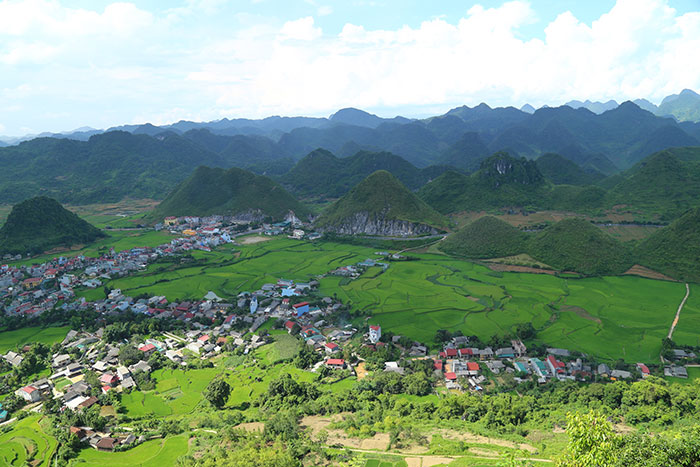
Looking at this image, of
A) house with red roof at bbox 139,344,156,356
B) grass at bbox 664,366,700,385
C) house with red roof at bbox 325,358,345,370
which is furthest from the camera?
house with red roof at bbox 139,344,156,356

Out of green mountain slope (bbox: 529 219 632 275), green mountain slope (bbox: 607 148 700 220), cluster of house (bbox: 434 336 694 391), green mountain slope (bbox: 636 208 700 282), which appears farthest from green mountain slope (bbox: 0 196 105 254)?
green mountain slope (bbox: 607 148 700 220)

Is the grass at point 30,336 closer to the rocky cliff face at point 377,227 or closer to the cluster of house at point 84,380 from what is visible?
the cluster of house at point 84,380

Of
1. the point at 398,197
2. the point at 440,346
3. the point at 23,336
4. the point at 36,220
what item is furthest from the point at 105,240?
the point at 440,346

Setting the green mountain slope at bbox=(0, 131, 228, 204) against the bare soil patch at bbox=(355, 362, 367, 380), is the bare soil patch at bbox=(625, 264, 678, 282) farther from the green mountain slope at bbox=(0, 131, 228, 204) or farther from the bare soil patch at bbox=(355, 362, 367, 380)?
the green mountain slope at bbox=(0, 131, 228, 204)

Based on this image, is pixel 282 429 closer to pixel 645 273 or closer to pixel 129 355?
pixel 129 355

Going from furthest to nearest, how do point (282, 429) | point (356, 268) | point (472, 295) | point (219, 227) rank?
point (219, 227), point (356, 268), point (472, 295), point (282, 429)

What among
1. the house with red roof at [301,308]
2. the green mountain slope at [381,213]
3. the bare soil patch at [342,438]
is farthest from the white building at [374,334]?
the green mountain slope at [381,213]

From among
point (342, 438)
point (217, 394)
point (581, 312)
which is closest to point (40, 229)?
point (217, 394)
